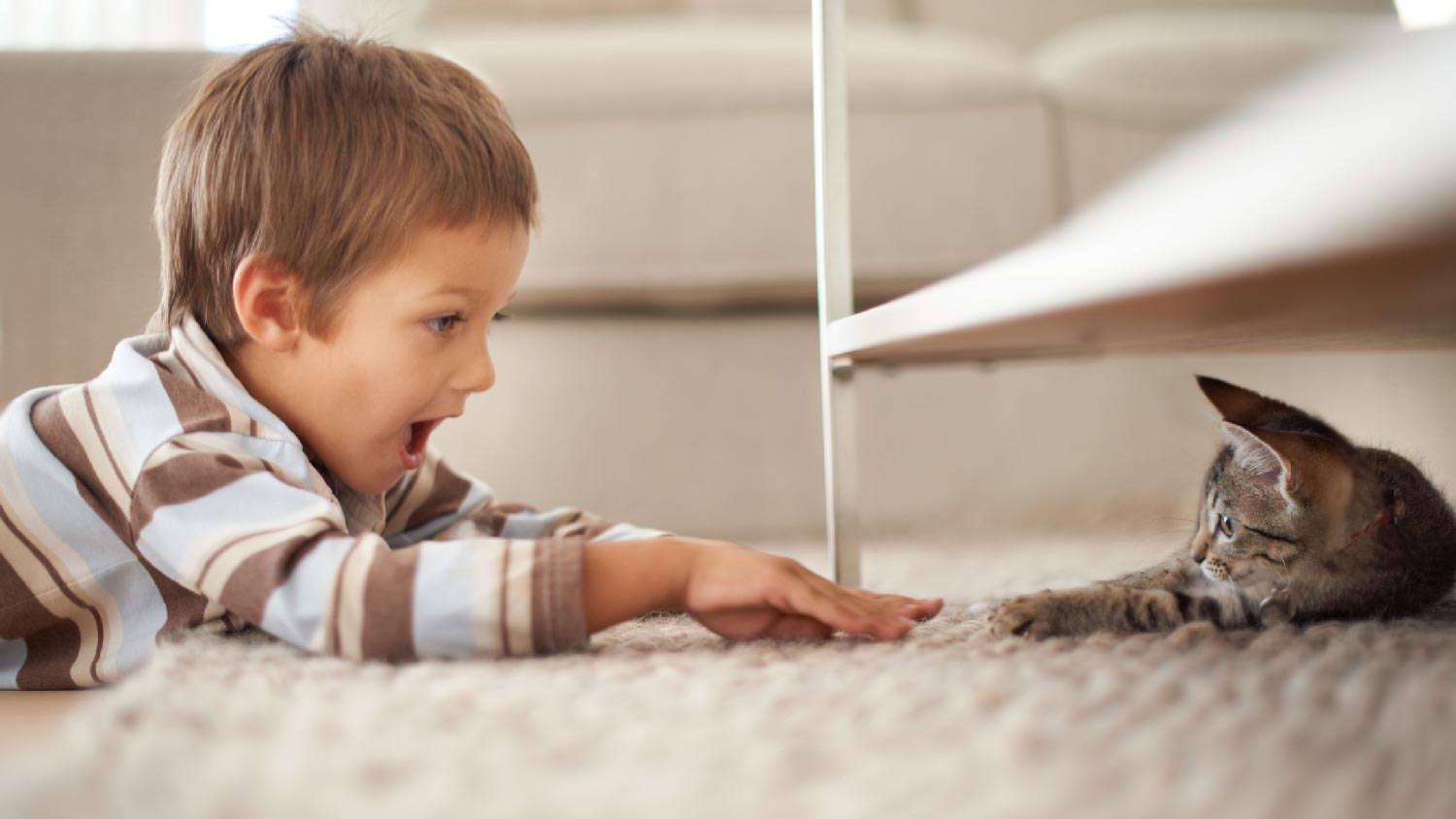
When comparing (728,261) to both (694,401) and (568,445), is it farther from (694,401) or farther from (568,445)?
(568,445)

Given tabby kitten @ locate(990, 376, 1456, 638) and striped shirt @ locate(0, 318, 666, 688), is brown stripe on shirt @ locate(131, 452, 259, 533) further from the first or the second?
tabby kitten @ locate(990, 376, 1456, 638)

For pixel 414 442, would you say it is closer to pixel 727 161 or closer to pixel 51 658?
pixel 51 658

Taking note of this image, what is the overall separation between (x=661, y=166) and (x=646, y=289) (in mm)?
170

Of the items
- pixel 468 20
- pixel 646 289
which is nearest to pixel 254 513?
pixel 646 289

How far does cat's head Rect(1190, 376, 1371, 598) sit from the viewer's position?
72 cm

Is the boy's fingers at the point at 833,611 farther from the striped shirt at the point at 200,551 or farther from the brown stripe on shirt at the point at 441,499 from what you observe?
the brown stripe on shirt at the point at 441,499

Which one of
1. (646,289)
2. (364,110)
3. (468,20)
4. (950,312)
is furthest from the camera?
(468,20)

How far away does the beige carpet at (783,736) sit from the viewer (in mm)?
362

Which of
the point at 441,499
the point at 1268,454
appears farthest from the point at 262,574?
the point at 1268,454

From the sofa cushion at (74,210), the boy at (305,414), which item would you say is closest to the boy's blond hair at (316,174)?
the boy at (305,414)

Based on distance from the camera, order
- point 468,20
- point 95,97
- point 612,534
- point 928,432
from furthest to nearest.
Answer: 1. point 468,20
2. point 928,432
3. point 95,97
4. point 612,534

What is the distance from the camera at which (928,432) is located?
1.69 m

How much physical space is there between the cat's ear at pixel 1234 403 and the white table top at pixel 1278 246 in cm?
13

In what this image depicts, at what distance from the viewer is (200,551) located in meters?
0.62
